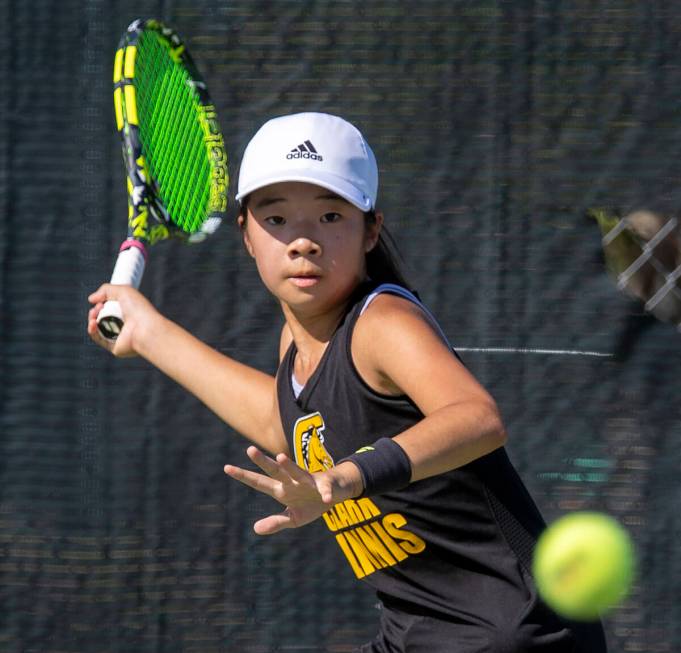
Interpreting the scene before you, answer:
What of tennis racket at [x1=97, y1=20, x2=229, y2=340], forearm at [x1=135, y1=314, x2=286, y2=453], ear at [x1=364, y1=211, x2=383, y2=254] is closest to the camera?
ear at [x1=364, y1=211, x2=383, y2=254]

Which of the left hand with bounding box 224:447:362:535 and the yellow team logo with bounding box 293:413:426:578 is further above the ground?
the yellow team logo with bounding box 293:413:426:578

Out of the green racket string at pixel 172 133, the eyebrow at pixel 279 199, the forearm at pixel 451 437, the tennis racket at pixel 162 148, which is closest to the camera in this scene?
the forearm at pixel 451 437

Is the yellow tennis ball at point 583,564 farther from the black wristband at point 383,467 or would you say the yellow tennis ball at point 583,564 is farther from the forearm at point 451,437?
the black wristband at point 383,467

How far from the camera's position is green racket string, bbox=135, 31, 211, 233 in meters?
3.27

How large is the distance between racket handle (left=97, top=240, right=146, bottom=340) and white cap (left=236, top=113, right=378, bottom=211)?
56 cm

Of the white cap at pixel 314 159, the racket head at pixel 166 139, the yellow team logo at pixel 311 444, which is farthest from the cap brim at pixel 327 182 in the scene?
the racket head at pixel 166 139

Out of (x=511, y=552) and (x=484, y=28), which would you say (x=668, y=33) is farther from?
(x=511, y=552)

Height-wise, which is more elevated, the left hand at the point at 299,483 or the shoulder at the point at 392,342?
the shoulder at the point at 392,342

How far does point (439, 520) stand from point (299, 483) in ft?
1.90

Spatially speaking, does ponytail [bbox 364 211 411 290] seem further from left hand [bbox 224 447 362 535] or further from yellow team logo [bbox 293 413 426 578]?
left hand [bbox 224 447 362 535]

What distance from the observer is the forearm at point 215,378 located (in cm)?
295

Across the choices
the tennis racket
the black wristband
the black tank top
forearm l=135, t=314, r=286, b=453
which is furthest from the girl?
the tennis racket

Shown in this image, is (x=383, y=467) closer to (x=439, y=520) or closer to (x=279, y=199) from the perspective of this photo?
(x=439, y=520)

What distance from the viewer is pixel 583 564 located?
9.84 feet
